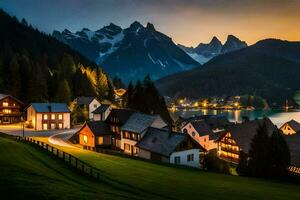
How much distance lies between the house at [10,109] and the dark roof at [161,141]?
49107 millimetres

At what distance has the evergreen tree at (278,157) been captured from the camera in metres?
46.1

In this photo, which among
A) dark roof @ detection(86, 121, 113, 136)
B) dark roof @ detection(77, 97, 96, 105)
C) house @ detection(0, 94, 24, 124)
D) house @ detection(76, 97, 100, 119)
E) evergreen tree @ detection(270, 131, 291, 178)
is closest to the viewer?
evergreen tree @ detection(270, 131, 291, 178)

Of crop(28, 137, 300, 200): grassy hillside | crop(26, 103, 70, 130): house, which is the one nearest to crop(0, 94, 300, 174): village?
crop(26, 103, 70, 130): house

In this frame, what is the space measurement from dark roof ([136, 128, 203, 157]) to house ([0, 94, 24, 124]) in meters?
49.1

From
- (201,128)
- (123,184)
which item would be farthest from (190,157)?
(123,184)

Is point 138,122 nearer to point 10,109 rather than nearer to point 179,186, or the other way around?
point 179,186

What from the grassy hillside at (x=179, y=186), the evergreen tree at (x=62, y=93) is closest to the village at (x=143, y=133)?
the evergreen tree at (x=62, y=93)

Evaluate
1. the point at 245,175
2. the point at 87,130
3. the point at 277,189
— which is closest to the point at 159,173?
the point at 277,189

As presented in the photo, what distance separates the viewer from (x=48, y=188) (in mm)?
19844

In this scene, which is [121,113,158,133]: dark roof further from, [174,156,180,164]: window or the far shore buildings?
the far shore buildings

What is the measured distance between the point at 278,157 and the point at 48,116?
5935cm

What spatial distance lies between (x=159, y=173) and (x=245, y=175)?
1690 centimetres

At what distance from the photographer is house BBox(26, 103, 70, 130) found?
278ft

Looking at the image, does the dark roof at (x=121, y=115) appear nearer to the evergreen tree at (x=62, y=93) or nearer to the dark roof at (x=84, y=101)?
the dark roof at (x=84, y=101)
